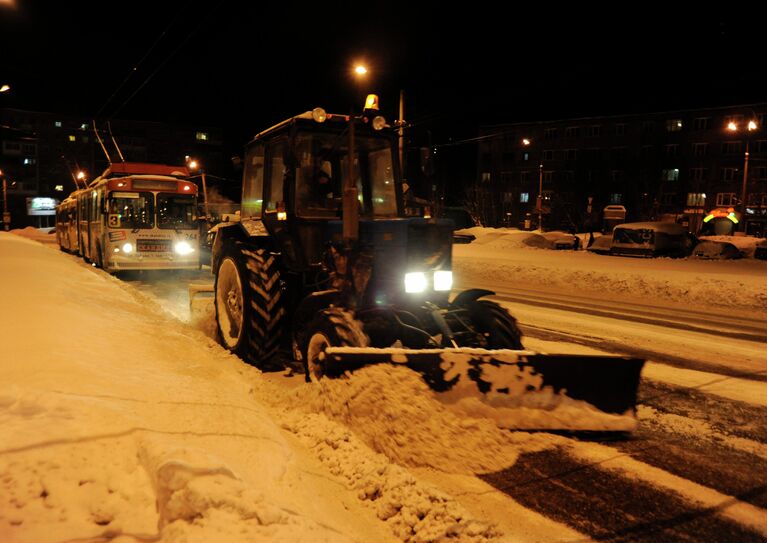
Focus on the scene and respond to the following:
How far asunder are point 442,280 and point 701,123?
62357mm

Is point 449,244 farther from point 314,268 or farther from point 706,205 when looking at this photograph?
point 706,205

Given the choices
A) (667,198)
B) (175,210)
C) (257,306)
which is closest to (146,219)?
(175,210)

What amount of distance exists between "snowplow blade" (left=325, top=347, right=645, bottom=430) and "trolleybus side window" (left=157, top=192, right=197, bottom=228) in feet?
44.4

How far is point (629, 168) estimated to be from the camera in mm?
58250

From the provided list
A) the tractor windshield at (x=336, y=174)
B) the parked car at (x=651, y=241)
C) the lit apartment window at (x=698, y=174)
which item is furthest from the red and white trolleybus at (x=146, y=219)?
the lit apartment window at (x=698, y=174)

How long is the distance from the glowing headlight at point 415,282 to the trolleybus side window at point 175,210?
12.9 meters

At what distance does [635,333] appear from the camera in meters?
8.80

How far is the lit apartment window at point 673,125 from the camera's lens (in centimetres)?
5719

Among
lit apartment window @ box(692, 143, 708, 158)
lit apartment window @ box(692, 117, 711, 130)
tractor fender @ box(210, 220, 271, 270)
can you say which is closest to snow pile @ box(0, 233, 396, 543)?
tractor fender @ box(210, 220, 271, 270)

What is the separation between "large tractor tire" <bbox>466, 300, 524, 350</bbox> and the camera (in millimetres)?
5141

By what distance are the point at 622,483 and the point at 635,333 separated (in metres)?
5.88

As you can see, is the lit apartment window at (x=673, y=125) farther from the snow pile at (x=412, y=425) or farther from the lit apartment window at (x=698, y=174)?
the snow pile at (x=412, y=425)

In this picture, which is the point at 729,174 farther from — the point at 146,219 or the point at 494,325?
the point at 494,325

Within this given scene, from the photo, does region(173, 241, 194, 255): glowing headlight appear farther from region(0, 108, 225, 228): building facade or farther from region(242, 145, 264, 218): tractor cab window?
region(0, 108, 225, 228): building facade
